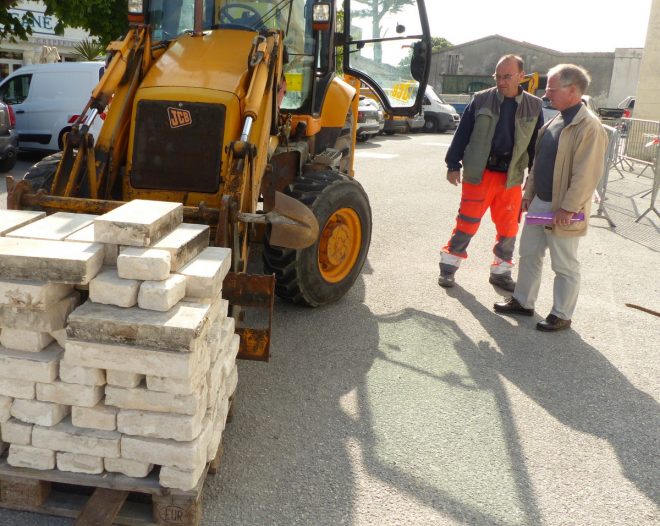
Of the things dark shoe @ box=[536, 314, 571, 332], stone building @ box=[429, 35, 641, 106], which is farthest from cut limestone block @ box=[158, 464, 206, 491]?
stone building @ box=[429, 35, 641, 106]

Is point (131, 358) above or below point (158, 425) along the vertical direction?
above

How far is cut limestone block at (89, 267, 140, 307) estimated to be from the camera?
2.54m

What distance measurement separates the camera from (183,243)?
9.19ft

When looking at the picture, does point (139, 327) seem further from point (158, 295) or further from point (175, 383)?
point (175, 383)

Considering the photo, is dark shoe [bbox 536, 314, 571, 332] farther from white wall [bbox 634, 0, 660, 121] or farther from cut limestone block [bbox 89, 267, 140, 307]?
white wall [bbox 634, 0, 660, 121]

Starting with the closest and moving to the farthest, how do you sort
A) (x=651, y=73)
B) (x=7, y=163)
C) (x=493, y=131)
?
1. (x=493, y=131)
2. (x=7, y=163)
3. (x=651, y=73)

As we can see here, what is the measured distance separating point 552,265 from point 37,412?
380 centimetres

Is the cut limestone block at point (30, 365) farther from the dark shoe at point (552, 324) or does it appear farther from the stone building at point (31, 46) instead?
the stone building at point (31, 46)

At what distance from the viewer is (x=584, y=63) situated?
44562mm

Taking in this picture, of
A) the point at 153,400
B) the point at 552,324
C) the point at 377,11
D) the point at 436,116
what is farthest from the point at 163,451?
the point at 436,116

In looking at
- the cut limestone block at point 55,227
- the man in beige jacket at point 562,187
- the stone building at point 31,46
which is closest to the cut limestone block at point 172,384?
the cut limestone block at point 55,227

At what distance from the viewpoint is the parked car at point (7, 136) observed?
10.7 meters

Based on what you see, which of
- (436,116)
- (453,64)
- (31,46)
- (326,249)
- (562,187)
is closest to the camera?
(562,187)

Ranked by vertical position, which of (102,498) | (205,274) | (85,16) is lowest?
(102,498)
